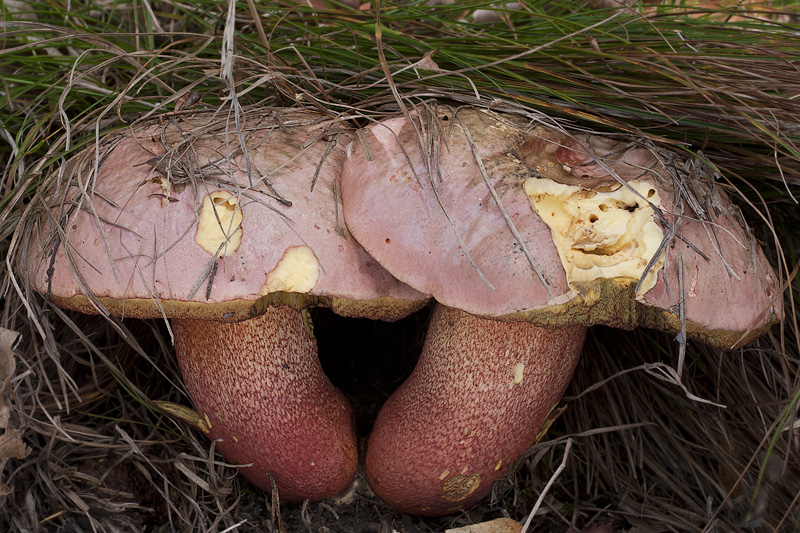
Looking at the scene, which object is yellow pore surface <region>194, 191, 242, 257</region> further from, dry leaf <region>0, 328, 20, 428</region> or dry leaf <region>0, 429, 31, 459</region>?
dry leaf <region>0, 429, 31, 459</region>

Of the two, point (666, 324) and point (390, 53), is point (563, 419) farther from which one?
point (390, 53)

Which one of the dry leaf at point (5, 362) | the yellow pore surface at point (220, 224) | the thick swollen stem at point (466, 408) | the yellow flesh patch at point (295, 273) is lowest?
the thick swollen stem at point (466, 408)

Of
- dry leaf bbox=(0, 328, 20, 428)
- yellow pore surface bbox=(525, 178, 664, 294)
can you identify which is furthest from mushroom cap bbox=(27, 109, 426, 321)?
yellow pore surface bbox=(525, 178, 664, 294)

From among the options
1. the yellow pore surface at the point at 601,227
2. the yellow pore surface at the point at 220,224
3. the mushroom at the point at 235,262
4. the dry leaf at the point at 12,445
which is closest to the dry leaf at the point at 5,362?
the dry leaf at the point at 12,445

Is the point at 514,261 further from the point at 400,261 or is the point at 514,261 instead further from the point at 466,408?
the point at 466,408

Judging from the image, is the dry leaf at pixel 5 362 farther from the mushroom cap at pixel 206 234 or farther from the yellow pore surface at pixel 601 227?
the yellow pore surface at pixel 601 227

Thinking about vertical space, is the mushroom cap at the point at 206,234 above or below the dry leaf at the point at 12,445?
above
